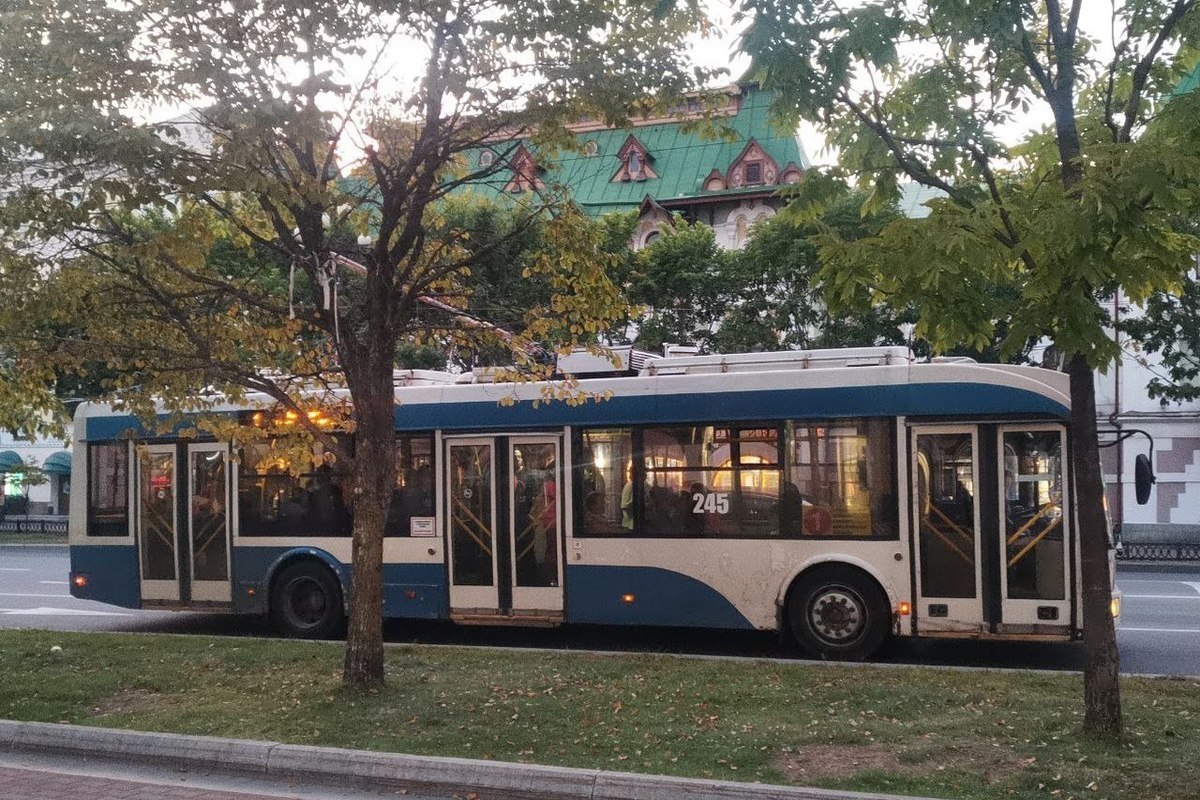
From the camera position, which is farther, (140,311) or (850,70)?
(140,311)

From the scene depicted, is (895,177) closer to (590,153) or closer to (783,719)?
(590,153)

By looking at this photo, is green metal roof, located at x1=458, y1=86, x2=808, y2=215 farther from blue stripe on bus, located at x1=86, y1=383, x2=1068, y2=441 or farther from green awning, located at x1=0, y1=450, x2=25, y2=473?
blue stripe on bus, located at x1=86, y1=383, x2=1068, y2=441

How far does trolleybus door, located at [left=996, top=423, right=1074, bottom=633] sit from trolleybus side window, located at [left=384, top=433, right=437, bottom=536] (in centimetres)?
633

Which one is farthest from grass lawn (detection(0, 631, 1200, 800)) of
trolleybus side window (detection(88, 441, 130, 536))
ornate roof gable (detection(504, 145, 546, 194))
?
ornate roof gable (detection(504, 145, 546, 194))

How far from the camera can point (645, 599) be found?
1220 cm

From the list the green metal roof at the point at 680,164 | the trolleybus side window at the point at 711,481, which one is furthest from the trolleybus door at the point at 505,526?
the green metal roof at the point at 680,164

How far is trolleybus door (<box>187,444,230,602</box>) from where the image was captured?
14125 millimetres

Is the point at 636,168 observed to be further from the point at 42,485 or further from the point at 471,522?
the point at 471,522

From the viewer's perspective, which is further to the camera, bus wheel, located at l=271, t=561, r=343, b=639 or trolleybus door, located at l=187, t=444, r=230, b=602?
trolleybus door, located at l=187, t=444, r=230, b=602

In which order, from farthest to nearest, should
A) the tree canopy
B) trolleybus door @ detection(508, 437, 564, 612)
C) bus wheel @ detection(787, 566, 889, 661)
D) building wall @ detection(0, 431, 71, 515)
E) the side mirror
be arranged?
1. building wall @ detection(0, 431, 71, 515)
2. trolleybus door @ detection(508, 437, 564, 612)
3. bus wheel @ detection(787, 566, 889, 661)
4. the side mirror
5. the tree canopy

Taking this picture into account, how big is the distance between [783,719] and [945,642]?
5129 mm

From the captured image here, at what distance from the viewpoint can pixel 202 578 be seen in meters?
14.2

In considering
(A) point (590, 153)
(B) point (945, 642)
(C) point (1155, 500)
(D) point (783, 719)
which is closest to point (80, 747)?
(D) point (783, 719)

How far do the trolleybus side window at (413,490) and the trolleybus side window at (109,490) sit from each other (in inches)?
152
